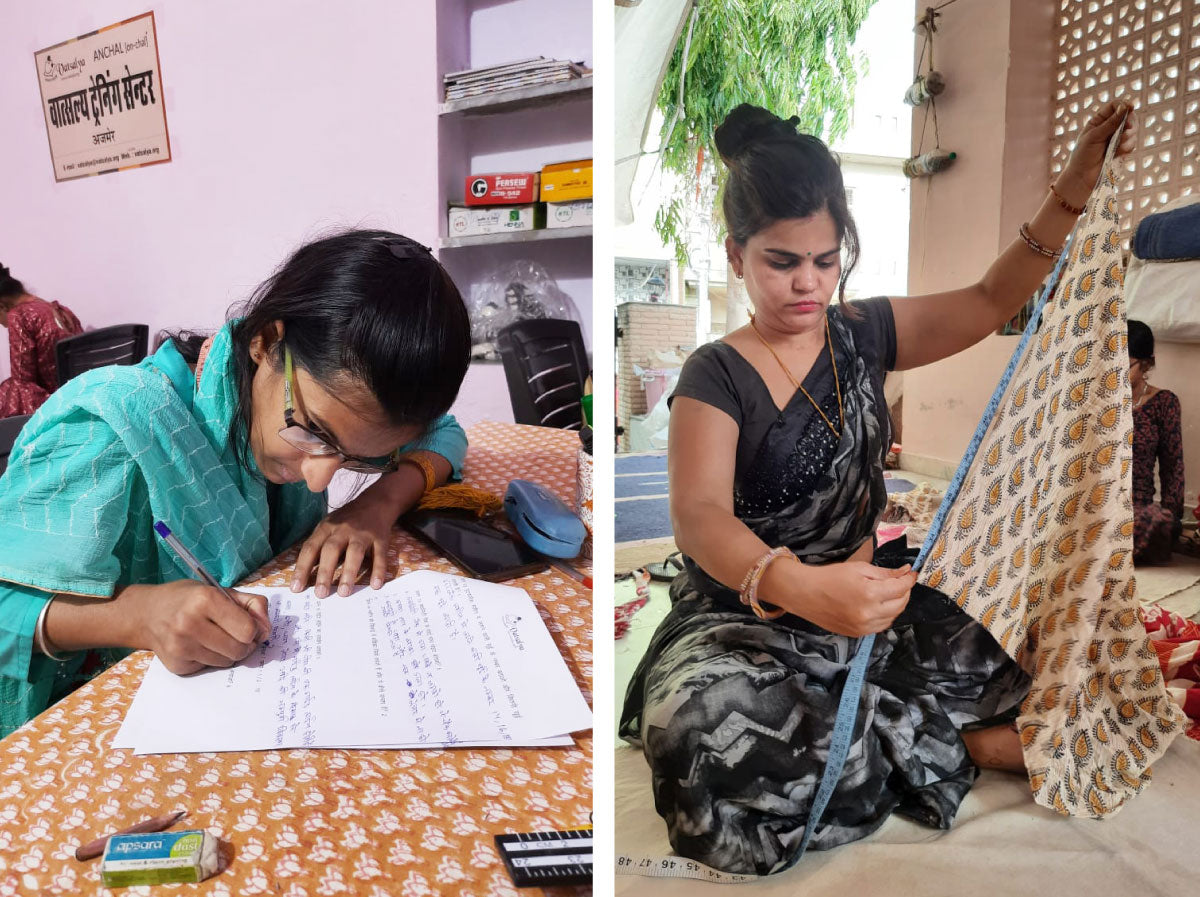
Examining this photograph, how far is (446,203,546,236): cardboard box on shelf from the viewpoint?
4.50 feet

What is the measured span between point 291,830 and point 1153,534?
1.37 ft

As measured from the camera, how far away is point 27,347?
908mm

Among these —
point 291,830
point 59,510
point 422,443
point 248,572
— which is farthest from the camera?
point 422,443

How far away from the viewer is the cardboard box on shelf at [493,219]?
1370 millimetres

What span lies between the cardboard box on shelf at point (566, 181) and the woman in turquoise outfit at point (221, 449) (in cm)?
79

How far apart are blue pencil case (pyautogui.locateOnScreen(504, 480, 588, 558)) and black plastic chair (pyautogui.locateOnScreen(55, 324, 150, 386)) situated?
664 mm

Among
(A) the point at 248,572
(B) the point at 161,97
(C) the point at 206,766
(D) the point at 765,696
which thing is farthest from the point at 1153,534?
(B) the point at 161,97

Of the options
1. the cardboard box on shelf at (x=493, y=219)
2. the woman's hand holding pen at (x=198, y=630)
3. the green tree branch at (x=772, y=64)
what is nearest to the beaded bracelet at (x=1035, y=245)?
the green tree branch at (x=772, y=64)

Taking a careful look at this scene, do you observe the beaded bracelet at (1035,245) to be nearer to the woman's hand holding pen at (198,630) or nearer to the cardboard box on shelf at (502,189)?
the woman's hand holding pen at (198,630)

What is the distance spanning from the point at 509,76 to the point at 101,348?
0.81 metres

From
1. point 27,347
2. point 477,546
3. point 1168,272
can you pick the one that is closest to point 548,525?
point 477,546

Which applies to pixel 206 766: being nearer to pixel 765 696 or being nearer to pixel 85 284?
pixel 765 696

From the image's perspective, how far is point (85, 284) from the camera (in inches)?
42.1

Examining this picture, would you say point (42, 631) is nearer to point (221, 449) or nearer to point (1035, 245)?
point (221, 449)
